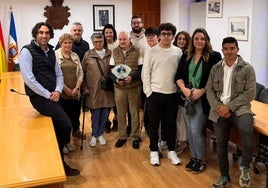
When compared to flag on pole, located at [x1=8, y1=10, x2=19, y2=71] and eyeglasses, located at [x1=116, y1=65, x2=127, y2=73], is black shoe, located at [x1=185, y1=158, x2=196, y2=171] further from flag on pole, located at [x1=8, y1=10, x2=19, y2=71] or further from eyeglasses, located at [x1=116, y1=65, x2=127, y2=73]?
flag on pole, located at [x1=8, y1=10, x2=19, y2=71]

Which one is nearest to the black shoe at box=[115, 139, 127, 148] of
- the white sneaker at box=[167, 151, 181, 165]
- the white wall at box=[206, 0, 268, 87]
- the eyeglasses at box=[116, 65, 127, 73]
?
the white sneaker at box=[167, 151, 181, 165]

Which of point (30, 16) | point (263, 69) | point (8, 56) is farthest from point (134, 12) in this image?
point (263, 69)

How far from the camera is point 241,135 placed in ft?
9.11

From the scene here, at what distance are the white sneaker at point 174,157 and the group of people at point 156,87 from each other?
1 cm

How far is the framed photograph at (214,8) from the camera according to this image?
5.49 m

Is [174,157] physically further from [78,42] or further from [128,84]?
[78,42]

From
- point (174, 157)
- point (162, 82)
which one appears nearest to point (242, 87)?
point (162, 82)

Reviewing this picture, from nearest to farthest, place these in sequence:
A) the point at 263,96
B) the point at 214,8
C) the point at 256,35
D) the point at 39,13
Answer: the point at 263,96 → the point at 256,35 → the point at 214,8 → the point at 39,13

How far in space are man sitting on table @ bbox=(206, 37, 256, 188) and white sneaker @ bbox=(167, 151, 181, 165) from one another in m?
0.66

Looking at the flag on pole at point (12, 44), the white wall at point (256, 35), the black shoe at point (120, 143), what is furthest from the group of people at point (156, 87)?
the flag on pole at point (12, 44)

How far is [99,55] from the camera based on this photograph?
392 cm

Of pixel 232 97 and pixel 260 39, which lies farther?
pixel 260 39

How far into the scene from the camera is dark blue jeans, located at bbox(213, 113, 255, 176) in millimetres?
2719

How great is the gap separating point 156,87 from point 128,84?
551 millimetres
